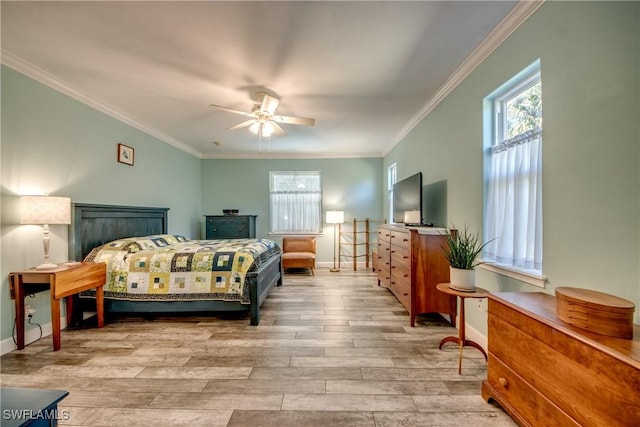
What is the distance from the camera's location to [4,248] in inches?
89.5

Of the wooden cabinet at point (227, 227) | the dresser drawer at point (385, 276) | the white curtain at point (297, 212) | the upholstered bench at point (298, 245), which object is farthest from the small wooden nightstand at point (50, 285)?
A: the white curtain at point (297, 212)

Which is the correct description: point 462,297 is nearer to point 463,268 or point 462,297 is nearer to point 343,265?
point 463,268

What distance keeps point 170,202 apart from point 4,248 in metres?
2.67

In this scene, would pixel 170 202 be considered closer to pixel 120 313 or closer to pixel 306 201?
pixel 120 313

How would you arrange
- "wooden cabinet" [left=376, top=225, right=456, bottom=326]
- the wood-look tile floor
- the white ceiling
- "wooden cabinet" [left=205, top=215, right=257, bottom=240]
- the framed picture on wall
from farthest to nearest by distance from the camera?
"wooden cabinet" [left=205, top=215, right=257, bottom=240], the framed picture on wall, "wooden cabinet" [left=376, top=225, right=456, bottom=326], the white ceiling, the wood-look tile floor

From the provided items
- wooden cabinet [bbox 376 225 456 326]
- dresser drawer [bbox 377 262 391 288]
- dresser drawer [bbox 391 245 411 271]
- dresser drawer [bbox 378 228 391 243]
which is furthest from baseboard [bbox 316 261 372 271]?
wooden cabinet [bbox 376 225 456 326]

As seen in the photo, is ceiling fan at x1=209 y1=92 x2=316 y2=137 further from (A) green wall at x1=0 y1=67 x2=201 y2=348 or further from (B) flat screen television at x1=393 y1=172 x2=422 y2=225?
(A) green wall at x1=0 y1=67 x2=201 y2=348

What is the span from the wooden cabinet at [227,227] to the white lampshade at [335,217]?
171 cm

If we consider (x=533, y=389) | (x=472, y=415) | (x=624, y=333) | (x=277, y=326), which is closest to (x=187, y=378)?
(x=277, y=326)

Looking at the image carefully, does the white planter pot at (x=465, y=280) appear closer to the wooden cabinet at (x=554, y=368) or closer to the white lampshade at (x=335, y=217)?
the wooden cabinet at (x=554, y=368)

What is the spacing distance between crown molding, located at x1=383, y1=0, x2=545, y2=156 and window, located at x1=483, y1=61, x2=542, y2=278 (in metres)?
0.34

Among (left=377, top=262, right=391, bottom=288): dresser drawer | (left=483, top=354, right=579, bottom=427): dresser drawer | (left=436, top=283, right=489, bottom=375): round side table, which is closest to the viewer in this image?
(left=483, top=354, right=579, bottom=427): dresser drawer

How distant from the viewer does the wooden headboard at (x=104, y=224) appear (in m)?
2.92

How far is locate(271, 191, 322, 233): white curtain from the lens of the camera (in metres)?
6.04
